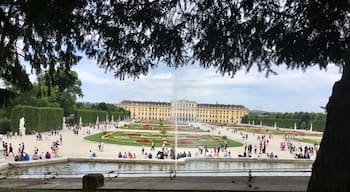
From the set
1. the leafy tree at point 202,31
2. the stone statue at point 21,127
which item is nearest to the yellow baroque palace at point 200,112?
the stone statue at point 21,127

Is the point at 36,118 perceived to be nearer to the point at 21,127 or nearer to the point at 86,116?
the point at 21,127

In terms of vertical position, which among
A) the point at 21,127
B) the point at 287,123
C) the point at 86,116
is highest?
the point at 86,116

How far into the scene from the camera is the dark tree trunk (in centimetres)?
379

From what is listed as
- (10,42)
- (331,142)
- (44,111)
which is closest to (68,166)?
(10,42)

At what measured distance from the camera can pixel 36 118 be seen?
5000 cm

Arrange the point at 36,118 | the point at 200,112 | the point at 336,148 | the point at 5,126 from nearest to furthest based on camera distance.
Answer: the point at 336,148 → the point at 36,118 → the point at 5,126 → the point at 200,112

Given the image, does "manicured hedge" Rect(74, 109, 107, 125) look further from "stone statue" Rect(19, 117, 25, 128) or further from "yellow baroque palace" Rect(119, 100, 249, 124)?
"yellow baroque palace" Rect(119, 100, 249, 124)

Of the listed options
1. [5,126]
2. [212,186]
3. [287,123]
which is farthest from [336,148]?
[287,123]

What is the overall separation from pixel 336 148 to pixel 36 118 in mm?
49106

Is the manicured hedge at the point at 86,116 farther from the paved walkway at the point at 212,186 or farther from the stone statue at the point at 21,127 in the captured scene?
the paved walkway at the point at 212,186

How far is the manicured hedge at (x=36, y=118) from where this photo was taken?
154 ft

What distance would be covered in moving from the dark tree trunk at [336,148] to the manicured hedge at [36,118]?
1787 inches

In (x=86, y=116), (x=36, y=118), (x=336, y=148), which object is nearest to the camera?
(x=336, y=148)

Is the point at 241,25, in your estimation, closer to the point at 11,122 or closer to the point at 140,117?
the point at 11,122
